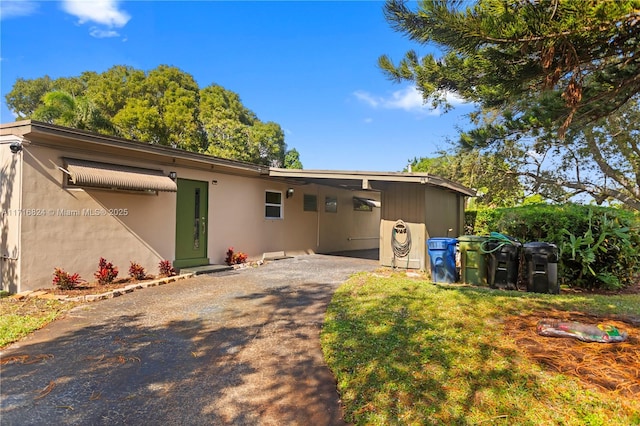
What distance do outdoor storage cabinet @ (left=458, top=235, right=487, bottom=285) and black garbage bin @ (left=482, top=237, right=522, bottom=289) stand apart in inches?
6.0

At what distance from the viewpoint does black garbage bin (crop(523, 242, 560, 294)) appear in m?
6.89

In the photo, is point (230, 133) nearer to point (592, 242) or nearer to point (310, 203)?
point (310, 203)

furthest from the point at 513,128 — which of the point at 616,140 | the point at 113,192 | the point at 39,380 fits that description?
the point at 616,140

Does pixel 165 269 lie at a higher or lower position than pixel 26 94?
lower

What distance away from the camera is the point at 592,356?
340 cm

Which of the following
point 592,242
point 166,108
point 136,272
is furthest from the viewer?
point 166,108

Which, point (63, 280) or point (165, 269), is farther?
point (165, 269)

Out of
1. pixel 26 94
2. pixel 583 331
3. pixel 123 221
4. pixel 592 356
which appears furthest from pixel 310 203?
pixel 26 94

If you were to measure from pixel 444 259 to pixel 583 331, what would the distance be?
408 centimetres

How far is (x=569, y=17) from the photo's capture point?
9.57 ft

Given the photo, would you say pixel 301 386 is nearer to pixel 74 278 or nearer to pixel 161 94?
pixel 74 278

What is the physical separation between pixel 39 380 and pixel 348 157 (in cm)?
2384

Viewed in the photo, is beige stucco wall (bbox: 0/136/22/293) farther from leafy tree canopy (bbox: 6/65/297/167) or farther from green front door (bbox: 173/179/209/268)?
leafy tree canopy (bbox: 6/65/297/167)

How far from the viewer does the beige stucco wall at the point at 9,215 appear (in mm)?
6086
